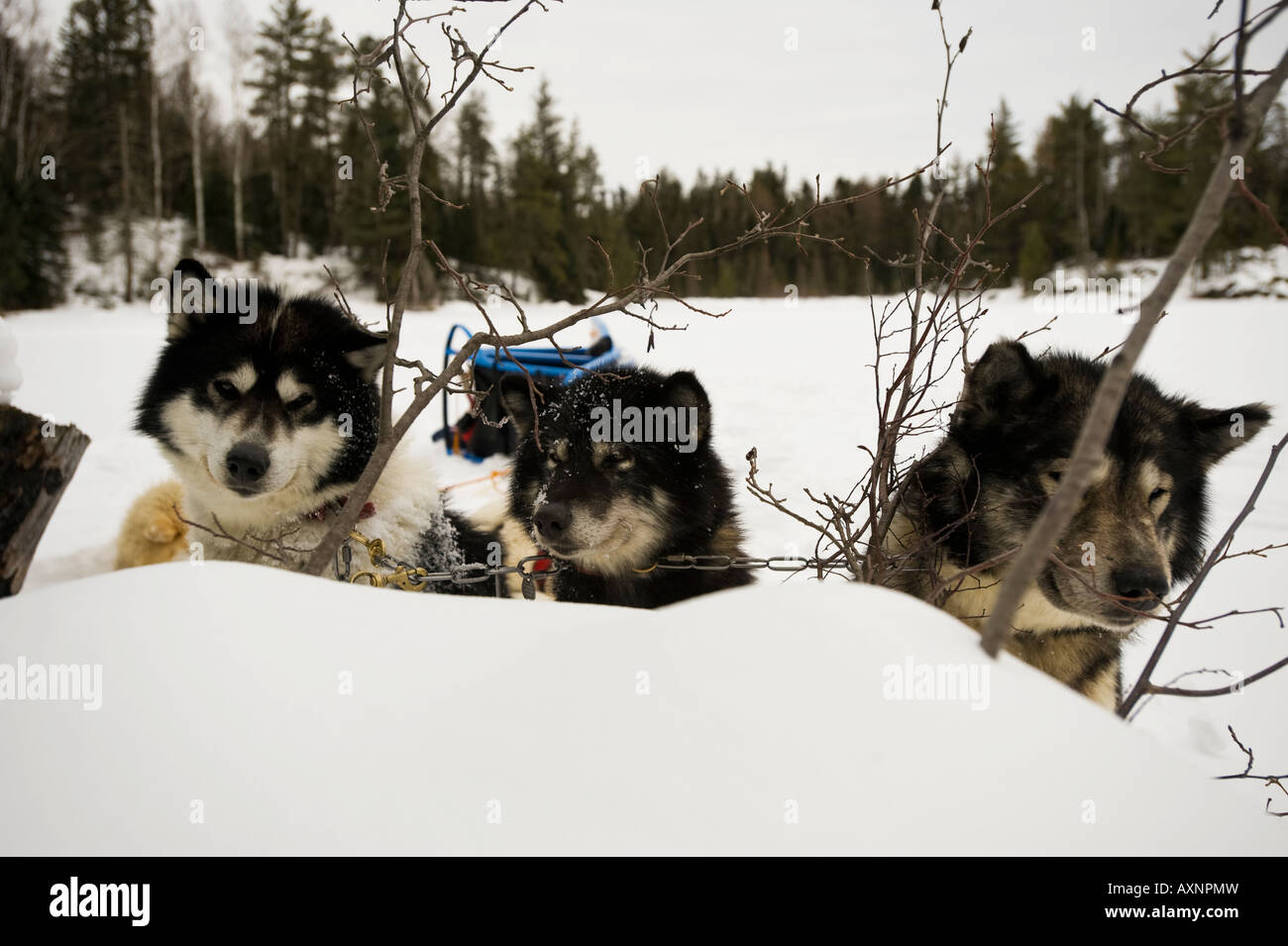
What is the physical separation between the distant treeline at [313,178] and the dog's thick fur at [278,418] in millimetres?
19151

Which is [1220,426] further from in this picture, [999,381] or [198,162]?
[198,162]

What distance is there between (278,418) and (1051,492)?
294cm

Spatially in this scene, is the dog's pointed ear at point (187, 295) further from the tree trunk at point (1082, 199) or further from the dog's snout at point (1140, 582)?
the tree trunk at point (1082, 199)

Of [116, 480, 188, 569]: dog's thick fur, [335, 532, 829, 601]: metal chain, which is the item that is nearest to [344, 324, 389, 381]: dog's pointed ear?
[335, 532, 829, 601]: metal chain

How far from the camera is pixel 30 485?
8.21ft

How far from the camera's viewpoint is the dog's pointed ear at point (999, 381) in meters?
2.27

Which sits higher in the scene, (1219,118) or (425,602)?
(1219,118)

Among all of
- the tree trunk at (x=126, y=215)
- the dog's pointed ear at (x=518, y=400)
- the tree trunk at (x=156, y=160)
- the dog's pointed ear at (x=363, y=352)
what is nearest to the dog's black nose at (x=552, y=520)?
the dog's pointed ear at (x=518, y=400)

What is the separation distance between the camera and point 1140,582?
79.4 inches

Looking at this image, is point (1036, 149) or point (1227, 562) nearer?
point (1227, 562)

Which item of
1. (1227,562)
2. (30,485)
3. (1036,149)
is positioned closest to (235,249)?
(30,485)

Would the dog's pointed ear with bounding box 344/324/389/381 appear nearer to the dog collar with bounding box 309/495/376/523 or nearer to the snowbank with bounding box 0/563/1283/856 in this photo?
the dog collar with bounding box 309/495/376/523

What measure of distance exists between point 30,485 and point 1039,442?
11.5 feet
